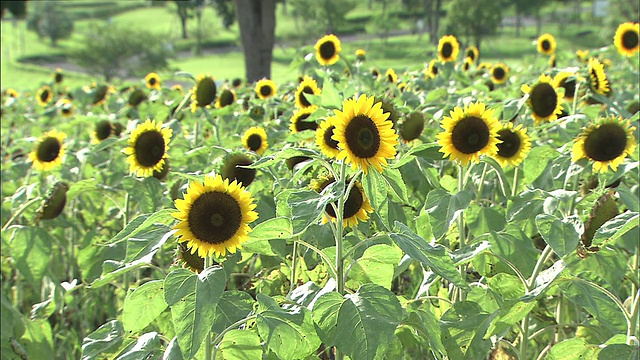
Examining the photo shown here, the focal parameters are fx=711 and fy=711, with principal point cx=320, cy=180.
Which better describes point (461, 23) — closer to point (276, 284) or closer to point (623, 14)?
point (623, 14)

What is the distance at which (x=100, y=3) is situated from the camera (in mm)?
68375

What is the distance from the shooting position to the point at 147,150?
224 centimetres

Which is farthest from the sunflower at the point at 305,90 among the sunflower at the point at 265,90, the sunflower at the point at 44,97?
the sunflower at the point at 44,97

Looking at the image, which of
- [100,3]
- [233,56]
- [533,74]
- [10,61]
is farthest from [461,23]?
[100,3]

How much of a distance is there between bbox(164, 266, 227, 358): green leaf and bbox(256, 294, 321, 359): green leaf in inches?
4.2

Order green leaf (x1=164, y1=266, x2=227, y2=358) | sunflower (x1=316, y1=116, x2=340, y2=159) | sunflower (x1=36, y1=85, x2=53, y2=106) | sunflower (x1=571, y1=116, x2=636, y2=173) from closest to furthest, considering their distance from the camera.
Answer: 1. green leaf (x1=164, y1=266, x2=227, y2=358)
2. sunflower (x1=316, y1=116, x2=340, y2=159)
3. sunflower (x1=571, y1=116, x2=636, y2=173)
4. sunflower (x1=36, y1=85, x2=53, y2=106)

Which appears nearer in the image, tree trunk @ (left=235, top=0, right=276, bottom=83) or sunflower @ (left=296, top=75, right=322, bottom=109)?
sunflower @ (left=296, top=75, right=322, bottom=109)

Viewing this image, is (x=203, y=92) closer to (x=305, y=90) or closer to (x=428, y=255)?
(x=305, y=90)

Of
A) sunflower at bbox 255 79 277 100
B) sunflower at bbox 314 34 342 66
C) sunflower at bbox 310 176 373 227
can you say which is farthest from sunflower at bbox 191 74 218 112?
sunflower at bbox 310 176 373 227

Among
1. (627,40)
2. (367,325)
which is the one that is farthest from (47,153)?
(627,40)

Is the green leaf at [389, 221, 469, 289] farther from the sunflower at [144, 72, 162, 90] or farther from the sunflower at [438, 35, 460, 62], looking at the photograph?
the sunflower at [144, 72, 162, 90]

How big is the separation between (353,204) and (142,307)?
582 millimetres

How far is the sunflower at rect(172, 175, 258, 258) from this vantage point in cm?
149

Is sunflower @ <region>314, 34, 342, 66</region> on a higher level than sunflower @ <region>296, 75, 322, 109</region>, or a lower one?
higher
